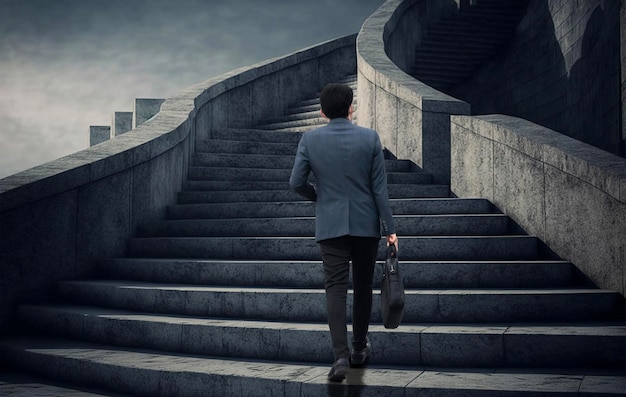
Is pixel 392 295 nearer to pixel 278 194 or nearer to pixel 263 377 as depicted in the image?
pixel 263 377

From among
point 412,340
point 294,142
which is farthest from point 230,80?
point 412,340

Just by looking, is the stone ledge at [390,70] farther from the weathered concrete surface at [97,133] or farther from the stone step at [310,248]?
the weathered concrete surface at [97,133]

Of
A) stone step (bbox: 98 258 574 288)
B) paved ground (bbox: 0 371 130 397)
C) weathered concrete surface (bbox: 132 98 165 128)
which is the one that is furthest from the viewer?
weathered concrete surface (bbox: 132 98 165 128)

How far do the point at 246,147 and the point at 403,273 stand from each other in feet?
16.6

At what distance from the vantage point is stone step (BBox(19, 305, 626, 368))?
4.67m

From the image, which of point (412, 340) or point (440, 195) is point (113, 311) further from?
point (440, 195)

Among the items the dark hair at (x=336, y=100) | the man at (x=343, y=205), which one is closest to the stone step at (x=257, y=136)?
the dark hair at (x=336, y=100)

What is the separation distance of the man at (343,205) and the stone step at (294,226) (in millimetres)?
2763

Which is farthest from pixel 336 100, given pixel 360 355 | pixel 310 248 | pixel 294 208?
pixel 294 208

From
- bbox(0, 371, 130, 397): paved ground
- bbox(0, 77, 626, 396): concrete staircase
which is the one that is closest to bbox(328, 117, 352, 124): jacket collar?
bbox(0, 77, 626, 396): concrete staircase

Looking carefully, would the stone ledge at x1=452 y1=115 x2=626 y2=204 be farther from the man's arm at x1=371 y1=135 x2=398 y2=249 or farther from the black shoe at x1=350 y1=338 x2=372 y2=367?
the black shoe at x1=350 y1=338 x2=372 y2=367

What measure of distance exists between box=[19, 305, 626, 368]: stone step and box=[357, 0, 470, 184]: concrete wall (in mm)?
4132

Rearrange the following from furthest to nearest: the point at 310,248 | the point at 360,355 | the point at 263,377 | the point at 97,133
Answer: the point at 97,133
the point at 310,248
the point at 263,377
the point at 360,355

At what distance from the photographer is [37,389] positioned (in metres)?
5.35
